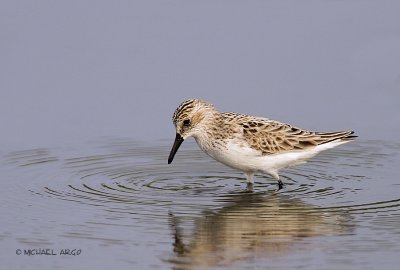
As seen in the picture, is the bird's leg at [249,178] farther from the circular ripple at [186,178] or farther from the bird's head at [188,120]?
the bird's head at [188,120]

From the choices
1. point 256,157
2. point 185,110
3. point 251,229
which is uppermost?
point 185,110

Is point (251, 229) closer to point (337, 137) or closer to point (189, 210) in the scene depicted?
point (189, 210)

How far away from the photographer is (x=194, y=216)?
33.0ft

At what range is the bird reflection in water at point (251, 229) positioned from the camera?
337 inches

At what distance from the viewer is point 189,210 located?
33.7 ft

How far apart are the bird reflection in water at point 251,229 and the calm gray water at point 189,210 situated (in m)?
0.01

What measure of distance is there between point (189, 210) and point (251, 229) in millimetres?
1000

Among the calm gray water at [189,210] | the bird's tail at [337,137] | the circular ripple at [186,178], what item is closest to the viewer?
the calm gray water at [189,210]

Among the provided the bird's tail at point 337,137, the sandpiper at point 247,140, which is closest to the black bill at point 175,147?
the sandpiper at point 247,140

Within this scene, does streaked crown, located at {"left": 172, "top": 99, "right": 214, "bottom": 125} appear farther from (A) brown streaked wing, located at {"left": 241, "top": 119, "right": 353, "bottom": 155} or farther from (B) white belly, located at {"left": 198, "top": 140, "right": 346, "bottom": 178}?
(A) brown streaked wing, located at {"left": 241, "top": 119, "right": 353, "bottom": 155}

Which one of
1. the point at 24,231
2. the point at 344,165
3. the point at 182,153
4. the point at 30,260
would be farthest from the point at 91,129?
the point at 30,260

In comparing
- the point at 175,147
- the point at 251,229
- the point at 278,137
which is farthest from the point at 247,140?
the point at 251,229

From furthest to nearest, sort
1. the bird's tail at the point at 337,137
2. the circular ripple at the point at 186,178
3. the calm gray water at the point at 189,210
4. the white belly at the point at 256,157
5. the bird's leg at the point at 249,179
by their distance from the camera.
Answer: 1. the bird's tail at the point at 337,137
2. the bird's leg at the point at 249,179
3. the white belly at the point at 256,157
4. the circular ripple at the point at 186,178
5. the calm gray water at the point at 189,210

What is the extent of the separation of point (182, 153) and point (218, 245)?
4561 millimetres
